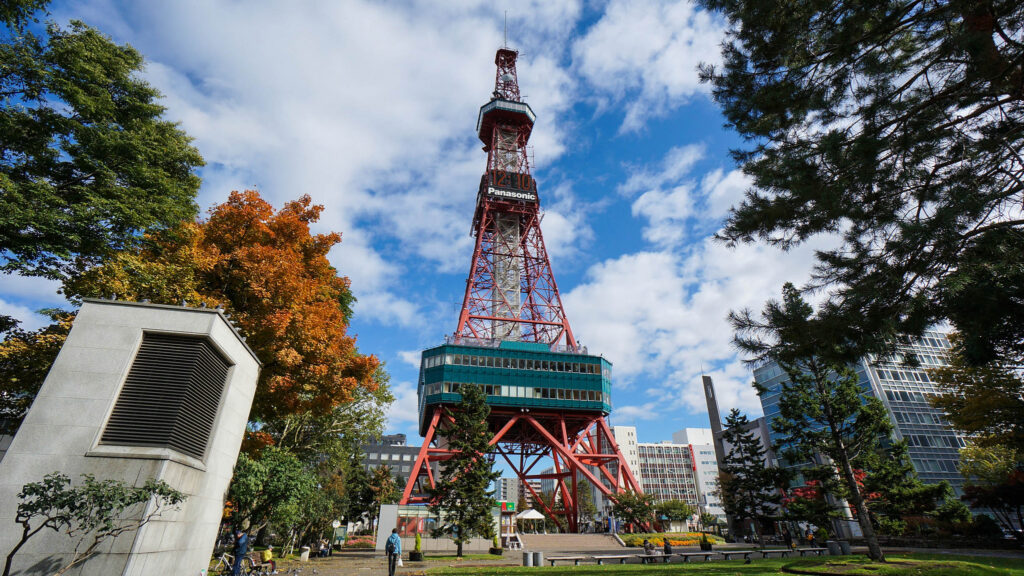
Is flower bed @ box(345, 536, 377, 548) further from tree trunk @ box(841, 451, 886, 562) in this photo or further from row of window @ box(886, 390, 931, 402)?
row of window @ box(886, 390, 931, 402)

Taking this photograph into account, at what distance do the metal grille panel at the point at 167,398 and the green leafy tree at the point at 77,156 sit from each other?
6.74m

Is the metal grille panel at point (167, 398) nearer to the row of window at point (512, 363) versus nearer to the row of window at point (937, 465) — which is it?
the row of window at point (512, 363)

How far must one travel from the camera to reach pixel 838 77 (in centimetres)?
787

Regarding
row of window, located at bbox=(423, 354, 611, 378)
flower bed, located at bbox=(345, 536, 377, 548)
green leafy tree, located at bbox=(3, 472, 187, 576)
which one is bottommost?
flower bed, located at bbox=(345, 536, 377, 548)

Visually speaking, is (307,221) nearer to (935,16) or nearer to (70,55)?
(70,55)

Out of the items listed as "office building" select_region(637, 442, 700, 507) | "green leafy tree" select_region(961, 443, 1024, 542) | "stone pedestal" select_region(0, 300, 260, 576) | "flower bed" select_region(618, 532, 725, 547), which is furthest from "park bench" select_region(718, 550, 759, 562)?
"office building" select_region(637, 442, 700, 507)

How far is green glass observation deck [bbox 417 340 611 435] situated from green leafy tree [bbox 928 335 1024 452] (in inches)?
1169

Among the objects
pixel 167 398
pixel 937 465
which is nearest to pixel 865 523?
pixel 167 398

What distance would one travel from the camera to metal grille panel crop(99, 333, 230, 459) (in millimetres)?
7715

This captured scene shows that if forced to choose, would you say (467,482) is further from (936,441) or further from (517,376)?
(936,441)

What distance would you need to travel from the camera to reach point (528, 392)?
4675 centimetres

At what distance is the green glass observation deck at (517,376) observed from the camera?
45.8 metres

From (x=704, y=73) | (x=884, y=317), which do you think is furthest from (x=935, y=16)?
(x=884, y=317)

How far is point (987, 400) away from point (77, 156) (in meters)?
34.6
